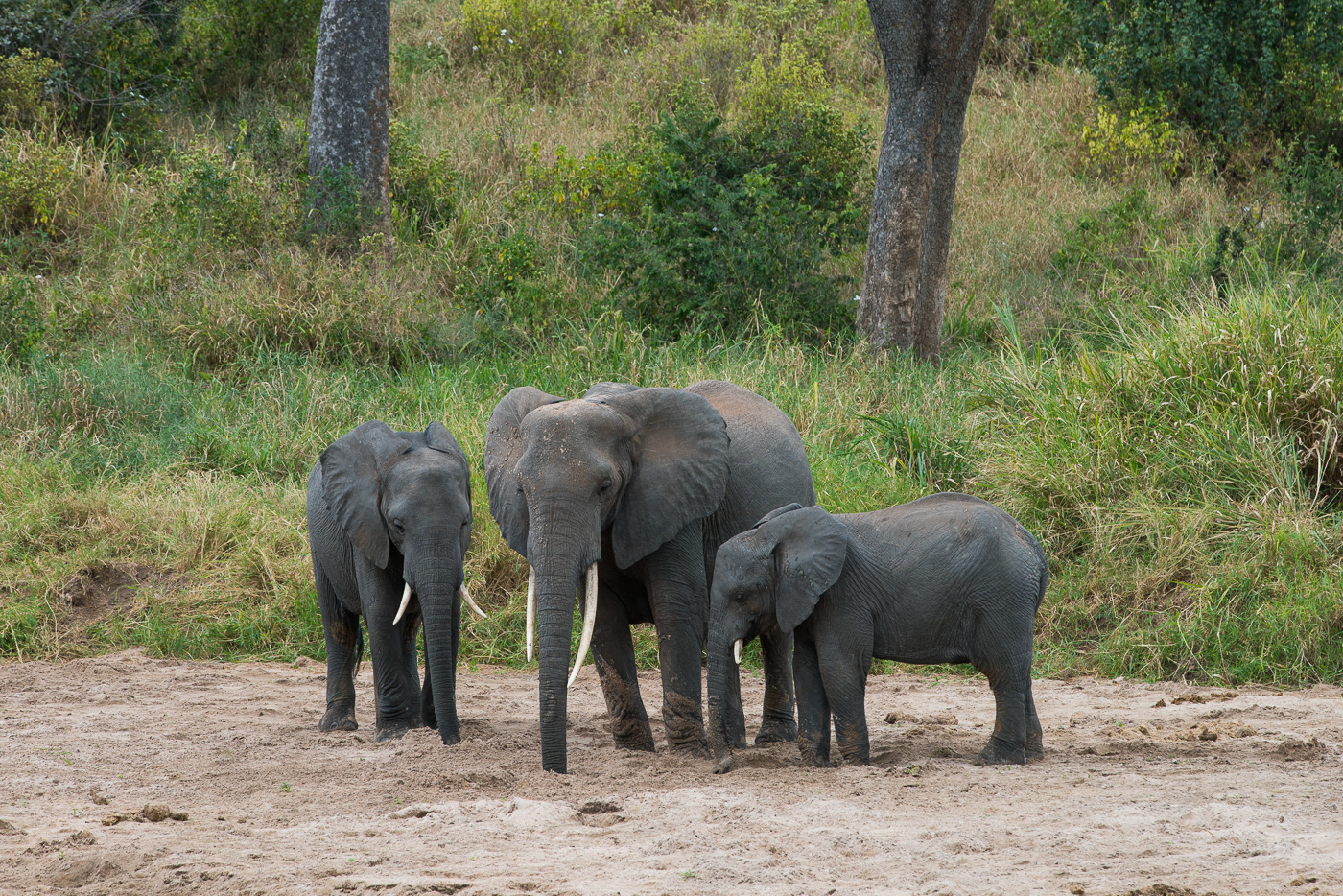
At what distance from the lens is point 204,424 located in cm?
1037

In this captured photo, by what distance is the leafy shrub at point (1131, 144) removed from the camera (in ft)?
54.3

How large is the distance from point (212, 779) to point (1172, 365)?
21.1ft

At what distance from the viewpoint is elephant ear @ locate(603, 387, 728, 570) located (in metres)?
5.47

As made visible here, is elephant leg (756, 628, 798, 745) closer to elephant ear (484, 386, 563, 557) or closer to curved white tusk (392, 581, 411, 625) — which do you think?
elephant ear (484, 386, 563, 557)

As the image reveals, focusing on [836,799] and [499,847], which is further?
[836,799]

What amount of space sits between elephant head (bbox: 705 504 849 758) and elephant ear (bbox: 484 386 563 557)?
797 millimetres

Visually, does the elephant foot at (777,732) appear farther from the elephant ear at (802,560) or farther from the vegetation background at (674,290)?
the vegetation background at (674,290)

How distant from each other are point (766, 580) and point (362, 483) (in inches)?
73.5

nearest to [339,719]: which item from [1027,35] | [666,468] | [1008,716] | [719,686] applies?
[719,686]

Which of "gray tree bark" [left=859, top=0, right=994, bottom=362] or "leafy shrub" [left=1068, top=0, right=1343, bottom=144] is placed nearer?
"gray tree bark" [left=859, top=0, right=994, bottom=362]

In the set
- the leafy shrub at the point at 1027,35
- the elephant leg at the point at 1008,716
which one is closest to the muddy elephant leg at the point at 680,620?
the elephant leg at the point at 1008,716

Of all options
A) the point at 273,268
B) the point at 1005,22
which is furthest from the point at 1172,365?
the point at 1005,22

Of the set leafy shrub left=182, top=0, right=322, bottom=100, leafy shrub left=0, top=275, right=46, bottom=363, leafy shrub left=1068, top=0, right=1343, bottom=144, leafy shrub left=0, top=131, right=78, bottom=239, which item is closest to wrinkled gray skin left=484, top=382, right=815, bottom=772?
leafy shrub left=0, top=275, right=46, bottom=363

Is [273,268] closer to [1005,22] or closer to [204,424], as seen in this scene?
[204,424]
